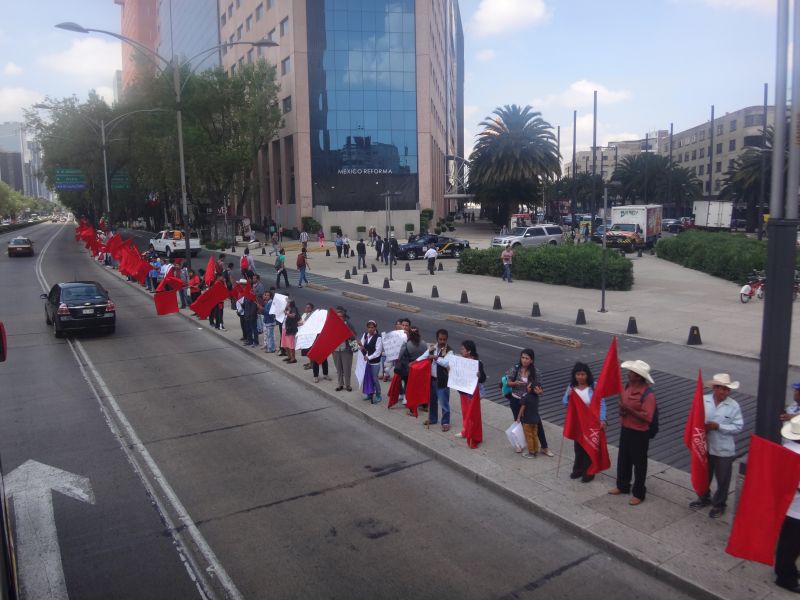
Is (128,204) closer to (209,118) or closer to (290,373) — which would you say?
(209,118)

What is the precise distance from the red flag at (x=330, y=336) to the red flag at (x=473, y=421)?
339 cm

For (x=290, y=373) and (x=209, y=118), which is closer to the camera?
(x=290, y=373)

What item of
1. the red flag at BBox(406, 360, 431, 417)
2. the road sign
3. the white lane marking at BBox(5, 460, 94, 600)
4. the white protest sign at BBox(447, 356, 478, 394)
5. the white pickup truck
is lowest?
the white lane marking at BBox(5, 460, 94, 600)

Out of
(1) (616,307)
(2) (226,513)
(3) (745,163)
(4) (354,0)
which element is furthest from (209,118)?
(2) (226,513)

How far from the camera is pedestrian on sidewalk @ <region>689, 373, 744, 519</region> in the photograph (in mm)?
7059

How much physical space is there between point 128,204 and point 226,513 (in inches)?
3423

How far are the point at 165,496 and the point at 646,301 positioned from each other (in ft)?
65.2

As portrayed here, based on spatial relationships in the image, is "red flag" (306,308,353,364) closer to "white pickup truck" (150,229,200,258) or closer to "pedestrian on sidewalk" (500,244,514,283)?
"pedestrian on sidewalk" (500,244,514,283)

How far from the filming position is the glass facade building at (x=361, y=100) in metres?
63.6

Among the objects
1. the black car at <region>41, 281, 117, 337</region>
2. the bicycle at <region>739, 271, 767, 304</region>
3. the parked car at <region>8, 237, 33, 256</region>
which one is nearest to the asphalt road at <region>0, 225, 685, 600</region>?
→ the black car at <region>41, 281, 117, 337</region>

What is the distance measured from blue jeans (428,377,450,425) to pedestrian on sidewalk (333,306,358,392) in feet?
7.63

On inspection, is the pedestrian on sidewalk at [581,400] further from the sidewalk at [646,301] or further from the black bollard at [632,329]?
the black bollard at [632,329]

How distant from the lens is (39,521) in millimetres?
7668

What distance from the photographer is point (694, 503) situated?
24.7 ft
